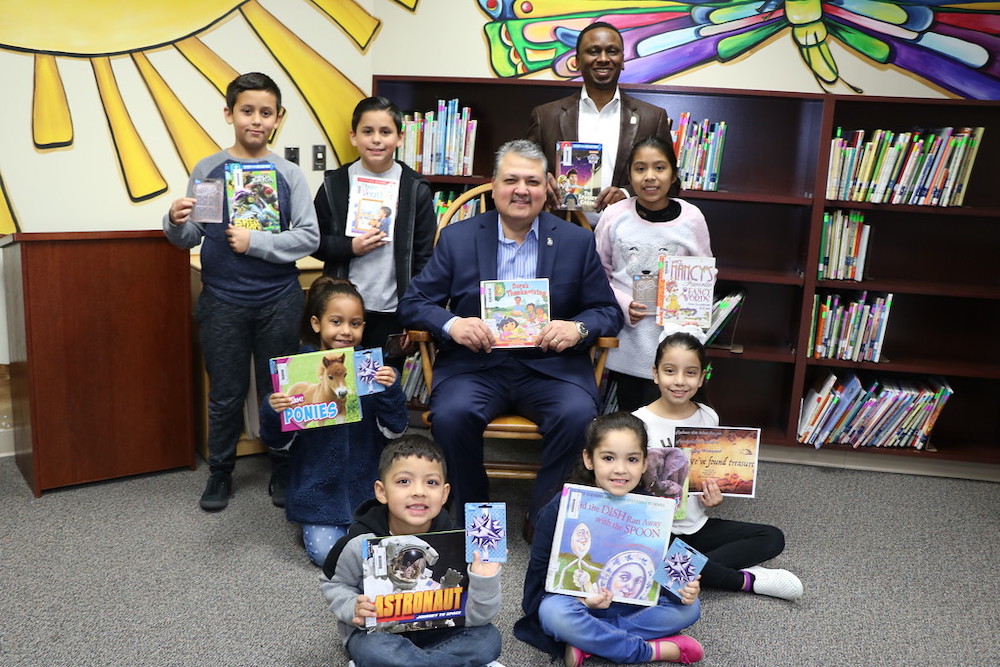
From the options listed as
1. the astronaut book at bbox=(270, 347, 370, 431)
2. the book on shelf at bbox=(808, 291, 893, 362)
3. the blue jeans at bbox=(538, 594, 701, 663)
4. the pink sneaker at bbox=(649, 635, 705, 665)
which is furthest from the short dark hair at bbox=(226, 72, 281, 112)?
the book on shelf at bbox=(808, 291, 893, 362)

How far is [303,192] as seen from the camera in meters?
3.16

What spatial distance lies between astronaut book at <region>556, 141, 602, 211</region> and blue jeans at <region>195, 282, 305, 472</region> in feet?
3.42

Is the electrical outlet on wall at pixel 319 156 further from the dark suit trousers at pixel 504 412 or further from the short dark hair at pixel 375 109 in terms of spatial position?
the dark suit trousers at pixel 504 412

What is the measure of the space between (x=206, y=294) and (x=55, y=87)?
1066 mm

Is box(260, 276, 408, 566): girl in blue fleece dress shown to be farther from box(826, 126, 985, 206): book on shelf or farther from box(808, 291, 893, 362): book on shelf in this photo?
box(826, 126, 985, 206): book on shelf

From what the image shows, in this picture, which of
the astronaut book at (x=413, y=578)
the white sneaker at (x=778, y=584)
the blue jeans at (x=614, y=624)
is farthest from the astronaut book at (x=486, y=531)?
the white sneaker at (x=778, y=584)

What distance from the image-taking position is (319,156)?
13.8 ft

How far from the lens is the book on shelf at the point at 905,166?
3.68 meters

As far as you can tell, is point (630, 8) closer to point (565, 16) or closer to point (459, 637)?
point (565, 16)

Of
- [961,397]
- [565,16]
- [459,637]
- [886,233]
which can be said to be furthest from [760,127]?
[459,637]

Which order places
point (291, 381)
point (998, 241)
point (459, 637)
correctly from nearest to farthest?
point (459, 637) → point (291, 381) → point (998, 241)

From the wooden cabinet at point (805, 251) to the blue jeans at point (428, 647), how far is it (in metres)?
2.11

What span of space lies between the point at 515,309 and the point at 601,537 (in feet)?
2.92

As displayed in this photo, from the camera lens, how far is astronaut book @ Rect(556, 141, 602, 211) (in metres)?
3.23
